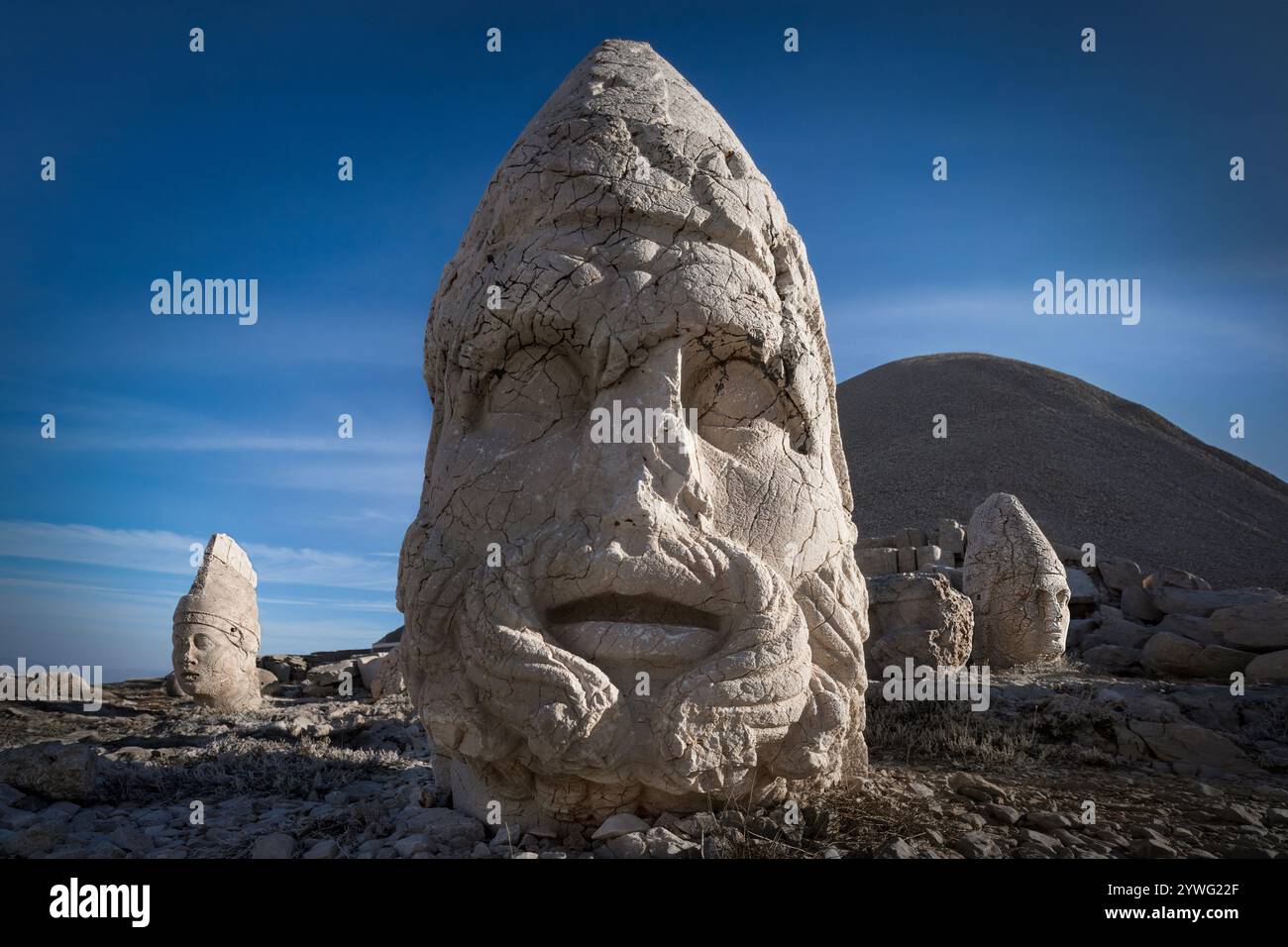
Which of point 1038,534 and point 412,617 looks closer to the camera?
point 412,617

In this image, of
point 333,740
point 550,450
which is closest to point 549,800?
point 550,450

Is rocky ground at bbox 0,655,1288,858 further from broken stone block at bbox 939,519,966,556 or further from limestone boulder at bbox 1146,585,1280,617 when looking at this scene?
broken stone block at bbox 939,519,966,556

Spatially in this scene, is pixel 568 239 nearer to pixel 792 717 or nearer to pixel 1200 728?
pixel 792 717

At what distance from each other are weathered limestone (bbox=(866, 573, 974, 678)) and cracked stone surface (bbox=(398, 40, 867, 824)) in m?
5.62

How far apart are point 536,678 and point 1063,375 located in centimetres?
4777

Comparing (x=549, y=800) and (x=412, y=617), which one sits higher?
(x=412, y=617)

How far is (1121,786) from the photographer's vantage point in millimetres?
4910

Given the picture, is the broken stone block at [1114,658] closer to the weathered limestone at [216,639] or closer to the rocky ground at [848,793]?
the rocky ground at [848,793]

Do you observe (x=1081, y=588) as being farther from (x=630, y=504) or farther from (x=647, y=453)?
(x=630, y=504)

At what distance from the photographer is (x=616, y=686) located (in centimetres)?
362

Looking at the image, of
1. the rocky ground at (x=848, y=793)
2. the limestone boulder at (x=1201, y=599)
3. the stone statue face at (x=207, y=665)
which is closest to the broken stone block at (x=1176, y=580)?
the limestone boulder at (x=1201, y=599)

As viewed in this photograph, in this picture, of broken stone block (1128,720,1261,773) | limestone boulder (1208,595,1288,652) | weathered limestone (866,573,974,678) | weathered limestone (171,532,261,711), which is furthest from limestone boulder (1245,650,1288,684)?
weathered limestone (171,532,261,711)

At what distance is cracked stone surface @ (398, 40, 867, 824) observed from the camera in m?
3.61

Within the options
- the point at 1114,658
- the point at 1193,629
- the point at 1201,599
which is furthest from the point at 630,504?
the point at 1201,599
